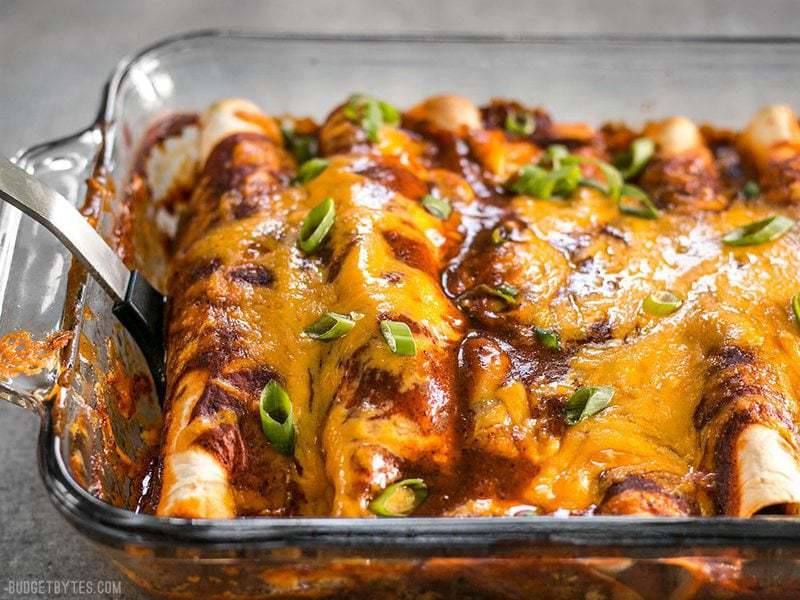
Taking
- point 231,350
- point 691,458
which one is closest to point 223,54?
point 231,350

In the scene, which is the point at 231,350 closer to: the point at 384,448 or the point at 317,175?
the point at 384,448

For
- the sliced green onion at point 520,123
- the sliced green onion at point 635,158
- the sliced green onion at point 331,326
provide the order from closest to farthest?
the sliced green onion at point 331,326 → the sliced green onion at point 635,158 → the sliced green onion at point 520,123

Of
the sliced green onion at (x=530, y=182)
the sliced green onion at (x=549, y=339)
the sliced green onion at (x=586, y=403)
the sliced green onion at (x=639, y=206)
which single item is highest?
the sliced green onion at (x=639, y=206)

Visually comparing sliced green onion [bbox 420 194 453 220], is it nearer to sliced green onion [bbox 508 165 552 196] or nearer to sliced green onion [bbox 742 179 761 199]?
sliced green onion [bbox 508 165 552 196]

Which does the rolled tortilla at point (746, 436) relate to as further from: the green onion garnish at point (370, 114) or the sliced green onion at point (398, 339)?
the green onion garnish at point (370, 114)

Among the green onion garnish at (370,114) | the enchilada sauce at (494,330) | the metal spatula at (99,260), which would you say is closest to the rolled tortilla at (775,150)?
the enchilada sauce at (494,330)

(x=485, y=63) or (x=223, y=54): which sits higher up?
(x=485, y=63)

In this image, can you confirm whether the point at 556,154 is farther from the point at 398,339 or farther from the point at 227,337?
the point at 227,337
